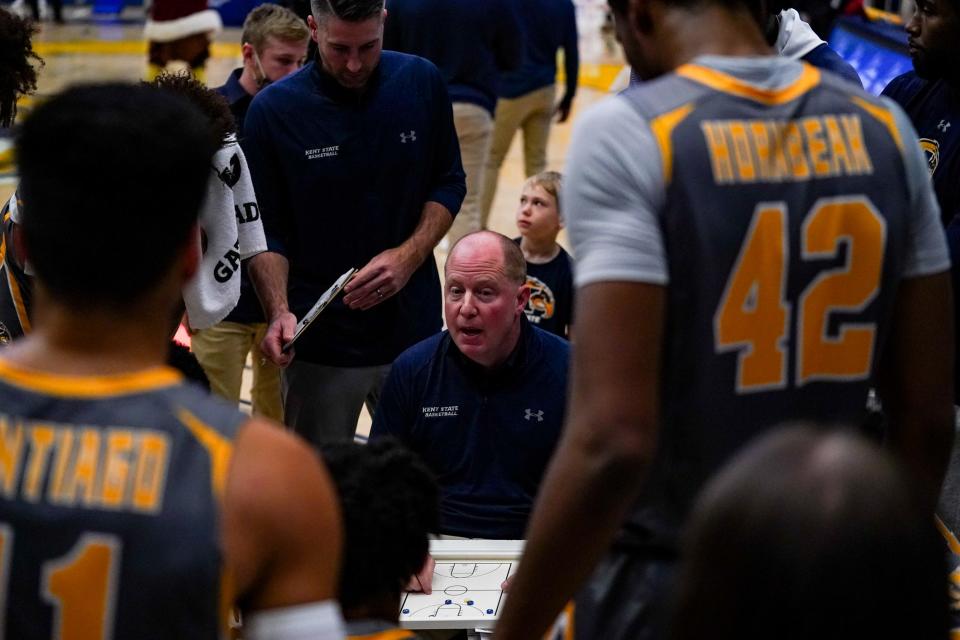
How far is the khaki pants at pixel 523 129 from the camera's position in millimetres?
8789

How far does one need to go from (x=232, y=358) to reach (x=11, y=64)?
2.06 m

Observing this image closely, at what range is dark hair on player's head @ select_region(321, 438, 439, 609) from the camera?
2.25 meters

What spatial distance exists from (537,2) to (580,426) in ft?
22.5

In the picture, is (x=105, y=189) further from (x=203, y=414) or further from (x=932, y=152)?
(x=932, y=152)

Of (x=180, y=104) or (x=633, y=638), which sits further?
(x=633, y=638)

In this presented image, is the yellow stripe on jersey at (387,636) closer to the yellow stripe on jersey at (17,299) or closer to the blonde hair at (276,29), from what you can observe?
the yellow stripe on jersey at (17,299)

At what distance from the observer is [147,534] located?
5.06 feet

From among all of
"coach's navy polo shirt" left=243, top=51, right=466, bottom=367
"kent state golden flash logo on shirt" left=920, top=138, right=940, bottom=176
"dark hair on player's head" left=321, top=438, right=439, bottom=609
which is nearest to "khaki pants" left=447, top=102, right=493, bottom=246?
"coach's navy polo shirt" left=243, top=51, right=466, bottom=367

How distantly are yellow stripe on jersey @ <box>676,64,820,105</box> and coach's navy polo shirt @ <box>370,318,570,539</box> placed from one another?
2438 millimetres

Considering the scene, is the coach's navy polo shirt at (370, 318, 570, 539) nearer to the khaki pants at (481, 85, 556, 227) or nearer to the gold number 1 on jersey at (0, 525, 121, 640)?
the gold number 1 on jersey at (0, 525, 121, 640)

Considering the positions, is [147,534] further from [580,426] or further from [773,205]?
[773,205]

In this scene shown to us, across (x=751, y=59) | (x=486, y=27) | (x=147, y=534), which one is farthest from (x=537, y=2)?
(x=147, y=534)

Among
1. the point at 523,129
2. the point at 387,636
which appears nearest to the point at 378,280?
the point at 387,636

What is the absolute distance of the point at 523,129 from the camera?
30.0 feet
